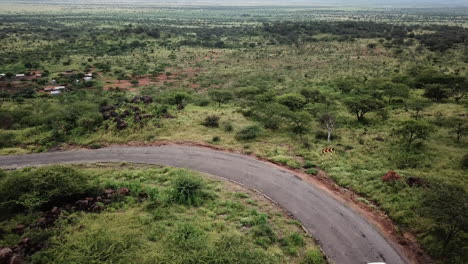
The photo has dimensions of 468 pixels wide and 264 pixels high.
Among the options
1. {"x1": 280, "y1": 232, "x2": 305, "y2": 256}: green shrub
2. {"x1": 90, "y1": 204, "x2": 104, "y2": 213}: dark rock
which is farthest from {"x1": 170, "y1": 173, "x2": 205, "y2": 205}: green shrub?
{"x1": 280, "y1": 232, "x2": 305, "y2": 256}: green shrub

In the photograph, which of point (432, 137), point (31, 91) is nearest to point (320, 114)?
point (432, 137)

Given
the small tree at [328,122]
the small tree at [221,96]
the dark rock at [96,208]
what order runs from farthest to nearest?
the small tree at [221,96], the small tree at [328,122], the dark rock at [96,208]

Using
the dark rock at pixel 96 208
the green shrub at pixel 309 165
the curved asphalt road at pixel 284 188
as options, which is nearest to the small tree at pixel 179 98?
the curved asphalt road at pixel 284 188

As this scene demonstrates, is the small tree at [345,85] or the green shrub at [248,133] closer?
the green shrub at [248,133]

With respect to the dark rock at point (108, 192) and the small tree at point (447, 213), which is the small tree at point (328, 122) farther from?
the dark rock at point (108, 192)

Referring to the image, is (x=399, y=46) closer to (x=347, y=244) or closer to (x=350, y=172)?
(x=350, y=172)

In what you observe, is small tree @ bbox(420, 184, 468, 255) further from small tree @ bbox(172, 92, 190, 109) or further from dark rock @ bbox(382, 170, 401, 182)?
small tree @ bbox(172, 92, 190, 109)
